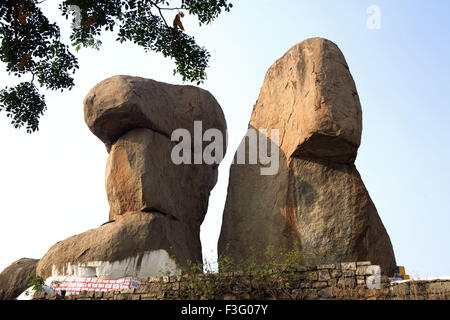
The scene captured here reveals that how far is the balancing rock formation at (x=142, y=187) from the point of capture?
39.5 ft

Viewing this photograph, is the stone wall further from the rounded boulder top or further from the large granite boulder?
the rounded boulder top

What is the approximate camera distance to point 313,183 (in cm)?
1233

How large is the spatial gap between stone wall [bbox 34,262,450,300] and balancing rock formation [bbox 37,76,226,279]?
2576mm

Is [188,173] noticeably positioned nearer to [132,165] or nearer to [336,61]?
[132,165]

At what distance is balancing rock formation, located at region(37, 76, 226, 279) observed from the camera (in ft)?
39.5

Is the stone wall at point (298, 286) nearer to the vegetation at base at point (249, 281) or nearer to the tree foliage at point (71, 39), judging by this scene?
the vegetation at base at point (249, 281)

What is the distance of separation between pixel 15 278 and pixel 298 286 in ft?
27.0

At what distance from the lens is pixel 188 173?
14633mm

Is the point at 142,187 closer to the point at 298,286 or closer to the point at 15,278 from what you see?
the point at 15,278
